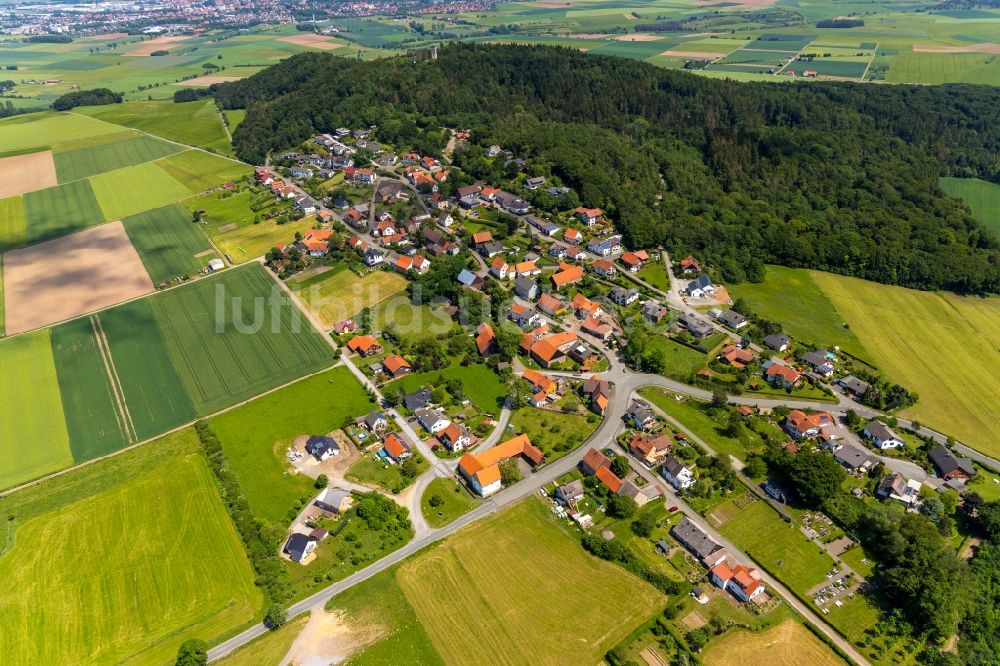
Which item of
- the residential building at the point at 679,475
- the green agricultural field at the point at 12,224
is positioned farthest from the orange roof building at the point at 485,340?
the green agricultural field at the point at 12,224

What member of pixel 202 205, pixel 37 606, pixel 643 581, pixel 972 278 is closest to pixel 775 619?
pixel 643 581

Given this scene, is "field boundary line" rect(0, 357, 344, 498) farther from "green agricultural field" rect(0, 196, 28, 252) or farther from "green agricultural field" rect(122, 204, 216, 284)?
"green agricultural field" rect(0, 196, 28, 252)

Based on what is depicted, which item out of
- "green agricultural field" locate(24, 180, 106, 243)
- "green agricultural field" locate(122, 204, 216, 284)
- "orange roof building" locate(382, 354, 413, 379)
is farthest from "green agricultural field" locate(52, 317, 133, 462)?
"green agricultural field" locate(24, 180, 106, 243)

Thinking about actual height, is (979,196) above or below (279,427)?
above

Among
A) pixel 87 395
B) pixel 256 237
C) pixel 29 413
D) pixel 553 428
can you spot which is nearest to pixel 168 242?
pixel 256 237

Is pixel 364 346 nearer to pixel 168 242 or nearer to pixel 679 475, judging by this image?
pixel 679 475

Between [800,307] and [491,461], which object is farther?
[800,307]
